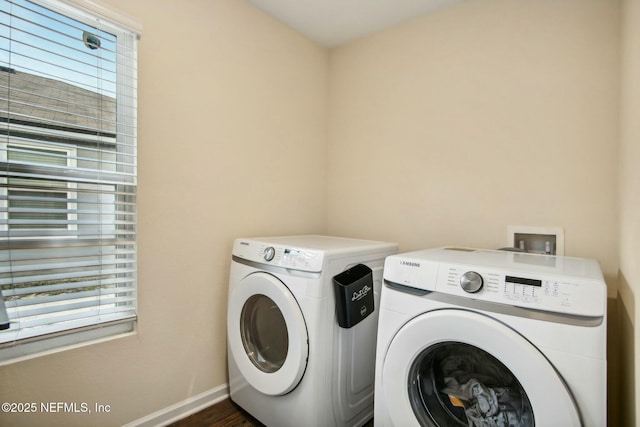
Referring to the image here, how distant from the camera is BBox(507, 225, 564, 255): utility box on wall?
149cm

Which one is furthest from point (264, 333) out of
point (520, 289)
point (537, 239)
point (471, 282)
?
point (537, 239)

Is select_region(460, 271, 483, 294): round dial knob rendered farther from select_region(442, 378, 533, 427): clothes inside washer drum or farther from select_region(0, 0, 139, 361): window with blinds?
select_region(0, 0, 139, 361): window with blinds

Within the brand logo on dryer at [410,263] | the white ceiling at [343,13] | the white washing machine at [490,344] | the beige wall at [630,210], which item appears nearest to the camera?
the white washing machine at [490,344]

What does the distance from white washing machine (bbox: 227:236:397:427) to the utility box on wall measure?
627 mm

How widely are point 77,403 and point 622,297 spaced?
7.25 feet

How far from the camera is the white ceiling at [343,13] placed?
5.98 feet

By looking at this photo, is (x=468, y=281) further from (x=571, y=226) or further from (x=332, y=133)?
(x=332, y=133)

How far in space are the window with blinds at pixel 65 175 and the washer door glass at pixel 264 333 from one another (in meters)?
0.53

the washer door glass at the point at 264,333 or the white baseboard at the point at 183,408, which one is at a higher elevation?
the washer door glass at the point at 264,333

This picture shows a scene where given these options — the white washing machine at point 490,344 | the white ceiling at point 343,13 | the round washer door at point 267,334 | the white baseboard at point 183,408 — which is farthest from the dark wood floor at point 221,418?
the white ceiling at point 343,13

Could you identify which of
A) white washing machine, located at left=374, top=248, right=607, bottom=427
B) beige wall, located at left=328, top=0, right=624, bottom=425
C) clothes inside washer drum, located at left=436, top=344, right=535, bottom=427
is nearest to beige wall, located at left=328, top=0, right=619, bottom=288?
beige wall, located at left=328, top=0, right=624, bottom=425

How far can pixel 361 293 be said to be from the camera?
1410mm

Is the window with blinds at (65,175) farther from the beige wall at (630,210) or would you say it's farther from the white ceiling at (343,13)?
the beige wall at (630,210)

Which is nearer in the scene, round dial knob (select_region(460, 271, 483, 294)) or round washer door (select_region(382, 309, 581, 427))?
round washer door (select_region(382, 309, 581, 427))
